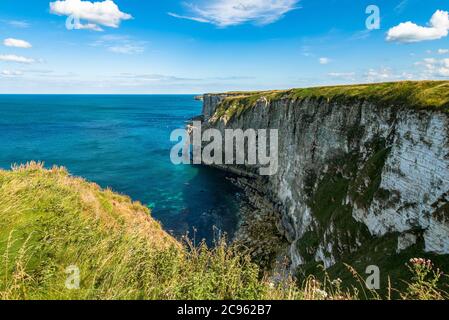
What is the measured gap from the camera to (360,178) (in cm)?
2672

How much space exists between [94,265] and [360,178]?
2412cm

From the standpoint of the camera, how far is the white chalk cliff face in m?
19.2

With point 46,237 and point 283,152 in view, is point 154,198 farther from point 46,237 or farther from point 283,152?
point 46,237

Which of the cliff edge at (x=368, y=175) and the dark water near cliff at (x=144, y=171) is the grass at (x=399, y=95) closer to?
the cliff edge at (x=368, y=175)

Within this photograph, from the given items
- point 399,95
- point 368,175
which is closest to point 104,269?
point 368,175

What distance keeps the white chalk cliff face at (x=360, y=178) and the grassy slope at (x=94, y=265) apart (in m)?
15.0

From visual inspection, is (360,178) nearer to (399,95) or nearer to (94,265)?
(399,95)

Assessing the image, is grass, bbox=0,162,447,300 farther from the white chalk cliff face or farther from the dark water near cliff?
the dark water near cliff

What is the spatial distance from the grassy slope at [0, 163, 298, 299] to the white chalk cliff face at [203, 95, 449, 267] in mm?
15000

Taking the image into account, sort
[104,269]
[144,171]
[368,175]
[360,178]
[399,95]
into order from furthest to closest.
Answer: [144,171], [399,95], [360,178], [368,175], [104,269]

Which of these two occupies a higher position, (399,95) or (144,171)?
(399,95)

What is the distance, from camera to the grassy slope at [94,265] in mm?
6570

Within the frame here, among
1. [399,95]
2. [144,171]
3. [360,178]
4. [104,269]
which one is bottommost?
[144,171]

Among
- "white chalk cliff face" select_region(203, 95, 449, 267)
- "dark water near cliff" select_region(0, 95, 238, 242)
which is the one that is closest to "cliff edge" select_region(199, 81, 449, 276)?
"white chalk cliff face" select_region(203, 95, 449, 267)
